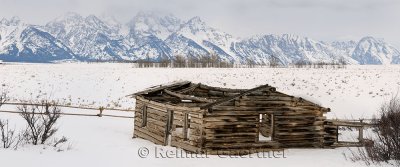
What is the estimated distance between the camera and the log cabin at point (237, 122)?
18.8m

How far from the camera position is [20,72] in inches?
2338

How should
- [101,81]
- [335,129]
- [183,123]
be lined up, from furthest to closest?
[101,81] → [335,129] → [183,123]

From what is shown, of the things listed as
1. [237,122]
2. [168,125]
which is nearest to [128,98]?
[168,125]

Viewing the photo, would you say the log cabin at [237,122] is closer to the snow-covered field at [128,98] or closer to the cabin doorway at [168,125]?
the cabin doorway at [168,125]

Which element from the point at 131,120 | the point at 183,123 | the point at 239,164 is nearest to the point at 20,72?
the point at 131,120

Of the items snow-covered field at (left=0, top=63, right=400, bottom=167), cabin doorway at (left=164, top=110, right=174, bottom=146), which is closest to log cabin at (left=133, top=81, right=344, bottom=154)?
cabin doorway at (left=164, top=110, right=174, bottom=146)

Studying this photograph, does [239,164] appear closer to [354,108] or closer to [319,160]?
[319,160]

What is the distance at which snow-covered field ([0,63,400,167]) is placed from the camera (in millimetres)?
17078

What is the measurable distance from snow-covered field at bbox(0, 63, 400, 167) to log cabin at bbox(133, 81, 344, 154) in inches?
25.7

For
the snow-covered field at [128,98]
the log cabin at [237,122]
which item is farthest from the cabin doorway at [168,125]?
the snow-covered field at [128,98]

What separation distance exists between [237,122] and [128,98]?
88.2 ft

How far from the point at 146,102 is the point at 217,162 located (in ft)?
24.3

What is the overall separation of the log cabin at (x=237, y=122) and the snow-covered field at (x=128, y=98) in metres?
0.65

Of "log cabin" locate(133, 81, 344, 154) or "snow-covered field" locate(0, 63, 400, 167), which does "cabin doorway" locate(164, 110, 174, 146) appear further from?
"snow-covered field" locate(0, 63, 400, 167)
